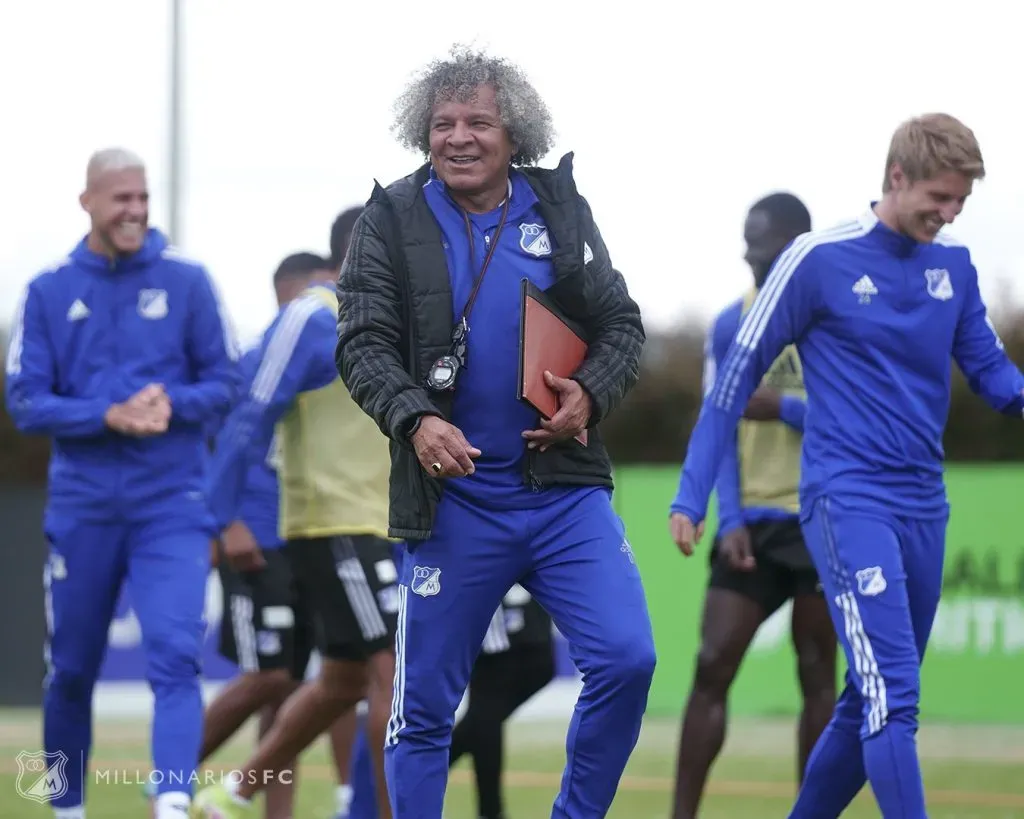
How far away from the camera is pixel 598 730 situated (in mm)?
5105

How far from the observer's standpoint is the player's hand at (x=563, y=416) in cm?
502

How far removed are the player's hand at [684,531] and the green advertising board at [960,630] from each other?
5973 mm

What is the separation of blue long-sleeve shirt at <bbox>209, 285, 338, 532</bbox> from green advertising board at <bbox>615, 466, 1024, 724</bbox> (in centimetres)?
523

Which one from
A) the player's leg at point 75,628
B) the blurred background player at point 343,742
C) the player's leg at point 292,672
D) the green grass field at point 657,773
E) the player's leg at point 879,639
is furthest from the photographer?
the green grass field at point 657,773

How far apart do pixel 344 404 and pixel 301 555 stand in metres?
0.60

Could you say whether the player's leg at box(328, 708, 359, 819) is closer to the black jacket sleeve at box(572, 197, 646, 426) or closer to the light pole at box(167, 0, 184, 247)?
the black jacket sleeve at box(572, 197, 646, 426)

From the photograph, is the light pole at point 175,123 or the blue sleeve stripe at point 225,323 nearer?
the blue sleeve stripe at point 225,323

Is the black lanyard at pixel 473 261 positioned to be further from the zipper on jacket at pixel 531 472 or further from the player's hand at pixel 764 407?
the player's hand at pixel 764 407

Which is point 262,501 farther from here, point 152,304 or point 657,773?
point 657,773

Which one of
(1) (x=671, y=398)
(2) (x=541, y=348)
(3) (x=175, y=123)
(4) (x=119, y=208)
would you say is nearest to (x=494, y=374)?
(2) (x=541, y=348)

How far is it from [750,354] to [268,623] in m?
3.21

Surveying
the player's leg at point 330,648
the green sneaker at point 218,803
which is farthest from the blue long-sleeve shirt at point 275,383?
the green sneaker at point 218,803

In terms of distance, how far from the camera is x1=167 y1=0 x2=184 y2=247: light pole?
1255 centimetres

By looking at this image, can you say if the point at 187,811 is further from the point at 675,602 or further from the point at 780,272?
the point at 675,602
